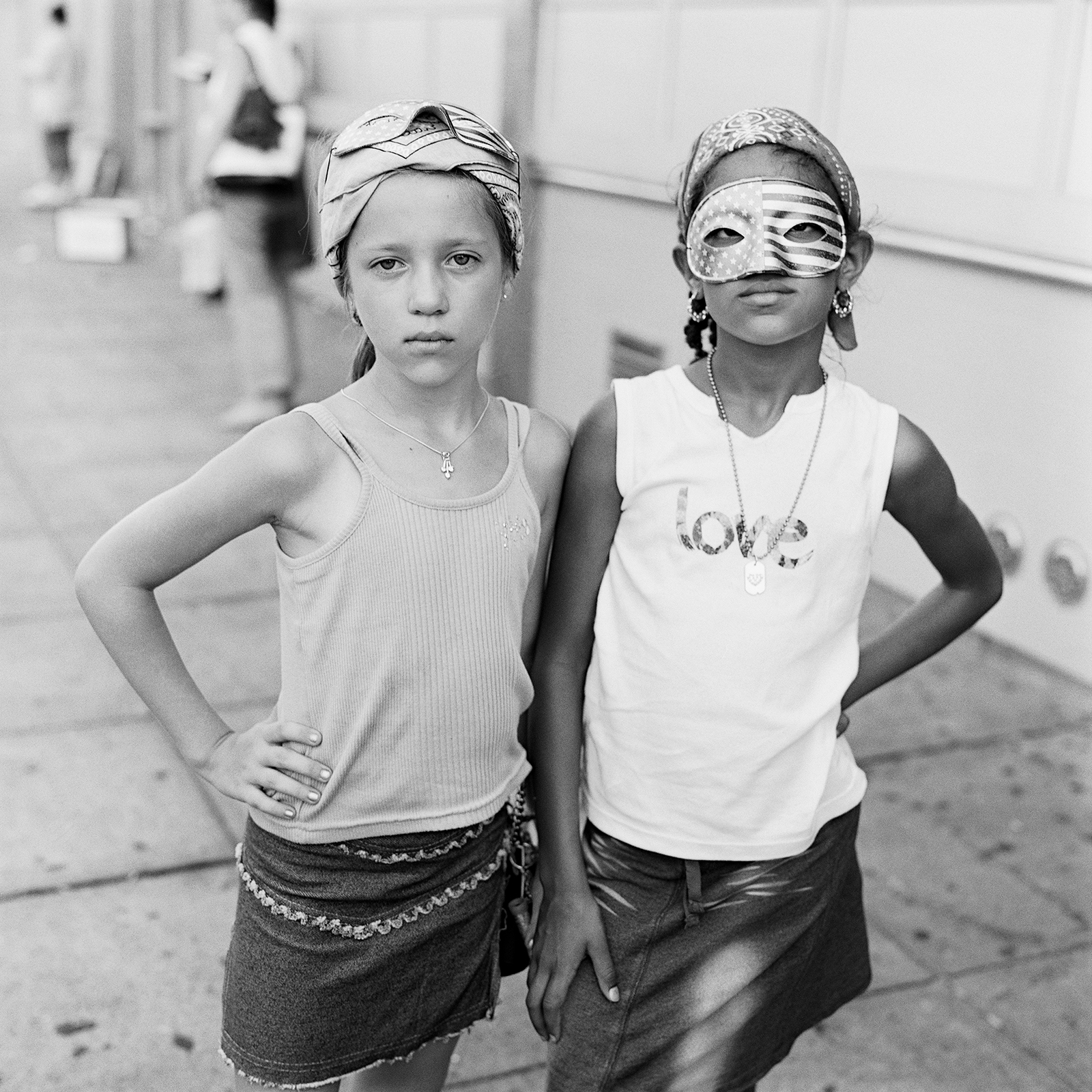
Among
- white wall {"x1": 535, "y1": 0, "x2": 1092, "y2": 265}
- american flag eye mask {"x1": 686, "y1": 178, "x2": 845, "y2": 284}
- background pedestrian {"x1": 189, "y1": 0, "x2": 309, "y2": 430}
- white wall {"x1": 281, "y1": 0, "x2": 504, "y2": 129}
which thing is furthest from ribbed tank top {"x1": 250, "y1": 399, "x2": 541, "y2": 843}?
white wall {"x1": 281, "y1": 0, "x2": 504, "y2": 129}

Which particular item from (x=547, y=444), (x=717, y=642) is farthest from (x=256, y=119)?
(x=717, y=642)

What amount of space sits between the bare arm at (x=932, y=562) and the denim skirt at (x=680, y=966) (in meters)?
0.31

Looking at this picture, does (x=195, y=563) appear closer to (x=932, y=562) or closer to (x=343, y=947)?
(x=343, y=947)

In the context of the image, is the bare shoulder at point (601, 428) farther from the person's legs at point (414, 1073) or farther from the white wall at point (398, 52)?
the white wall at point (398, 52)

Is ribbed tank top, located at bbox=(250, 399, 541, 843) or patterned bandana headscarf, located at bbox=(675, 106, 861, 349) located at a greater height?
patterned bandana headscarf, located at bbox=(675, 106, 861, 349)

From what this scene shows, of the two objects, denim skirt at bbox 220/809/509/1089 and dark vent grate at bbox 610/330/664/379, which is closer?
denim skirt at bbox 220/809/509/1089

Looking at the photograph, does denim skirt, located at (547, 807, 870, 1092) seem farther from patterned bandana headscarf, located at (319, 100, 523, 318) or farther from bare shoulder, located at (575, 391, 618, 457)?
patterned bandana headscarf, located at (319, 100, 523, 318)

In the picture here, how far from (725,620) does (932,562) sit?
0.48 meters

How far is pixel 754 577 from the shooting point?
209 cm

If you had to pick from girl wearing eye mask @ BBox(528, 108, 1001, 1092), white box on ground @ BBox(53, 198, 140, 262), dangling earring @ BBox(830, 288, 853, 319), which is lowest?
white box on ground @ BBox(53, 198, 140, 262)

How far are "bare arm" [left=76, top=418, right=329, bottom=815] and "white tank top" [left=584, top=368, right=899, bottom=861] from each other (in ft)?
1.47

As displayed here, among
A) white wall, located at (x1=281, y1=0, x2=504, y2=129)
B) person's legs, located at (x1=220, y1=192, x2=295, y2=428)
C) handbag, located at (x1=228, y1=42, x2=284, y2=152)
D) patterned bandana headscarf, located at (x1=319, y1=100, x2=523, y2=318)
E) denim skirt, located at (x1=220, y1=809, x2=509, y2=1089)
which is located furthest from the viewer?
white wall, located at (x1=281, y1=0, x2=504, y2=129)

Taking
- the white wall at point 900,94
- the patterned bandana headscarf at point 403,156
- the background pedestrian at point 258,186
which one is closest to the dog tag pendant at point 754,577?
the patterned bandana headscarf at point 403,156

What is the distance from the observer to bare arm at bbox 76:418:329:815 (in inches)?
77.0
